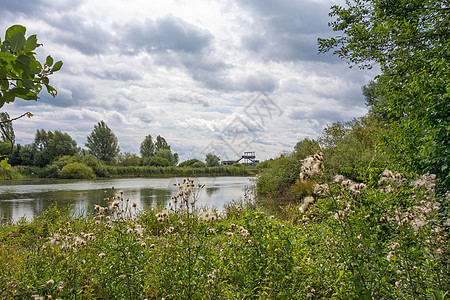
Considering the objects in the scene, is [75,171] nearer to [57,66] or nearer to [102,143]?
[102,143]

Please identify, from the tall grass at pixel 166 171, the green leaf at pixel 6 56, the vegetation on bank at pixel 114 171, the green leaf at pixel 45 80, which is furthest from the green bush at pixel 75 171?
the green leaf at pixel 6 56

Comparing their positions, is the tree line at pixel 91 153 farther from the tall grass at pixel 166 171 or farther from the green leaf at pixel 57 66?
the green leaf at pixel 57 66

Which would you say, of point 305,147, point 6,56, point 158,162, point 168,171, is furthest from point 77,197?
point 158,162

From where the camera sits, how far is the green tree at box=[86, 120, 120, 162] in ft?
127

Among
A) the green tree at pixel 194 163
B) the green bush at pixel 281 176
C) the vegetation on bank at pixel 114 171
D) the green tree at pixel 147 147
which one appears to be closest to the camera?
the green bush at pixel 281 176

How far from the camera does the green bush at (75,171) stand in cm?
2681

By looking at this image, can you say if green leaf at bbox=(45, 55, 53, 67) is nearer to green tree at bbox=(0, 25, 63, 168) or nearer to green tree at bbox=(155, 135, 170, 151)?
green tree at bbox=(0, 25, 63, 168)

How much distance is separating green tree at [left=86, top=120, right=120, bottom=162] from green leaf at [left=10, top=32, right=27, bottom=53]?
41.3 meters

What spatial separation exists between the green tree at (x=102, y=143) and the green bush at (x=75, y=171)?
11022mm

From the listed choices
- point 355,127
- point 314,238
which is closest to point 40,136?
point 355,127

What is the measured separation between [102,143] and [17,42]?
139 feet

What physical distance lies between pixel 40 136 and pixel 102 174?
325 inches

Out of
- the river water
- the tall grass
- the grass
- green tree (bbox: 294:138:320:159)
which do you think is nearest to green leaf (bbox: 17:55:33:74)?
the grass

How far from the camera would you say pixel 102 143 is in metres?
39.3
